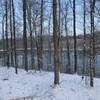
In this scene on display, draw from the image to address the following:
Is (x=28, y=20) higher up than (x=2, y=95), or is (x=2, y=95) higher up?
(x=28, y=20)

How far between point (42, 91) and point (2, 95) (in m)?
2.11

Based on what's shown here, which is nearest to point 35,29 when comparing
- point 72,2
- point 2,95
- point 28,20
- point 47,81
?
point 28,20

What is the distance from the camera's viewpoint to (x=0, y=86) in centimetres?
1744

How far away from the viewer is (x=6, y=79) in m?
19.6

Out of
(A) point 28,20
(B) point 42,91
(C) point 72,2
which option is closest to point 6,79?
(B) point 42,91

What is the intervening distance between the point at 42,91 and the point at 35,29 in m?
16.0

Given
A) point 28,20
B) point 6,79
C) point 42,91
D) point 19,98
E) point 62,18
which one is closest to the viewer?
point 19,98

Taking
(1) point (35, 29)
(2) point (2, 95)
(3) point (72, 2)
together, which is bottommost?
(2) point (2, 95)

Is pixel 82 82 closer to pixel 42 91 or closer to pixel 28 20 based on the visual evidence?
pixel 42 91

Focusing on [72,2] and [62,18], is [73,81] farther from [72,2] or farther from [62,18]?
[62,18]

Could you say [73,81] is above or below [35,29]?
below

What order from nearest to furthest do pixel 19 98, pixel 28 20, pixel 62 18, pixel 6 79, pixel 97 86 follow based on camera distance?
pixel 19 98
pixel 97 86
pixel 6 79
pixel 28 20
pixel 62 18

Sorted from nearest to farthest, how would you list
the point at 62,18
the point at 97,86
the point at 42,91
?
the point at 42,91 → the point at 97,86 → the point at 62,18

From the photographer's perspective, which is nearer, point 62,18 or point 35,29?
point 35,29
